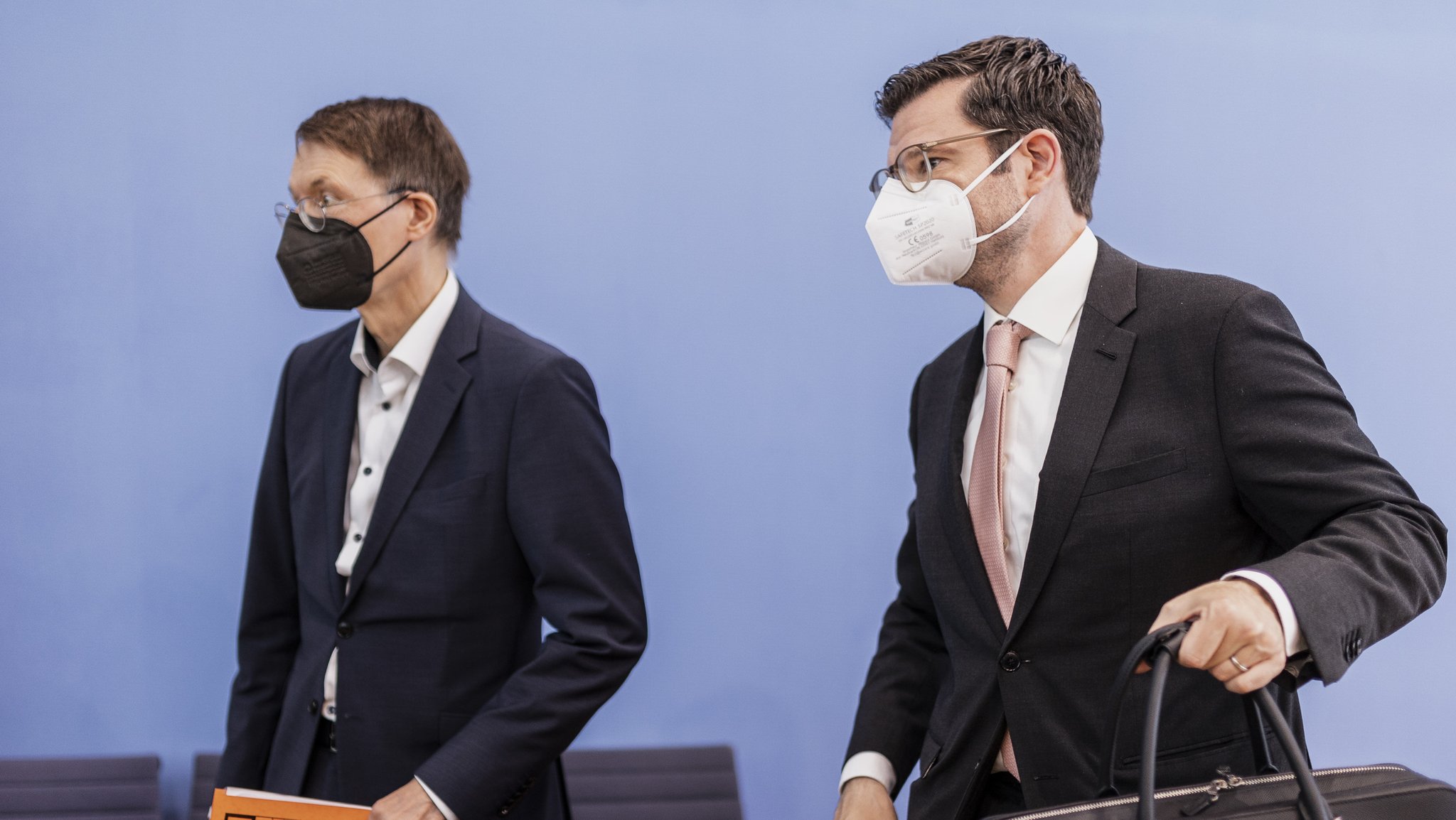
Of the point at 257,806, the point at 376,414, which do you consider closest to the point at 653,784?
the point at 376,414

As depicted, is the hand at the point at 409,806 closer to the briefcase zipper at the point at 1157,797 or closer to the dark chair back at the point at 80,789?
the briefcase zipper at the point at 1157,797

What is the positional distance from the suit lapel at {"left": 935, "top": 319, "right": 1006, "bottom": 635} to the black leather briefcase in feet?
1.21

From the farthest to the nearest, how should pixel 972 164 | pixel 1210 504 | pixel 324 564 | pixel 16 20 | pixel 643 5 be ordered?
pixel 643 5
pixel 16 20
pixel 324 564
pixel 972 164
pixel 1210 504

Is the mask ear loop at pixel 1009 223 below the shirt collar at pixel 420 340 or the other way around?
the other way around

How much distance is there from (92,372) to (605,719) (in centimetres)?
157

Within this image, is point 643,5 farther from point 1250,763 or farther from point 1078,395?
point 1250,763

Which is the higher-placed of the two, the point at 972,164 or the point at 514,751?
the point at 972,164

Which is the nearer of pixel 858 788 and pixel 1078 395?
pixel 1078 395

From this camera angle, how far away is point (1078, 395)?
4.89 feet

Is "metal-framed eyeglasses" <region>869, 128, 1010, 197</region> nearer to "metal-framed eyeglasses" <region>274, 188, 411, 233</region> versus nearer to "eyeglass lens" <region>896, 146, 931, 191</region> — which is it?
"eyeglass lens" <region>896, 146, 931, 191</region>

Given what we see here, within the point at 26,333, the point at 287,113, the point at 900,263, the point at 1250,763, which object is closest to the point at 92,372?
the point at 26,333

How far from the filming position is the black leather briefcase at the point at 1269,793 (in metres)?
1.07

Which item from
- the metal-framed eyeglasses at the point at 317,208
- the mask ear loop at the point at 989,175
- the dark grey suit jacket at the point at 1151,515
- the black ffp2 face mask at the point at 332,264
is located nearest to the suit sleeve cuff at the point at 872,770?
the dark grey suit jacket at the point at 1151,515

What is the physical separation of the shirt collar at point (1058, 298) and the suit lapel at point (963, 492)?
4.4 inches
